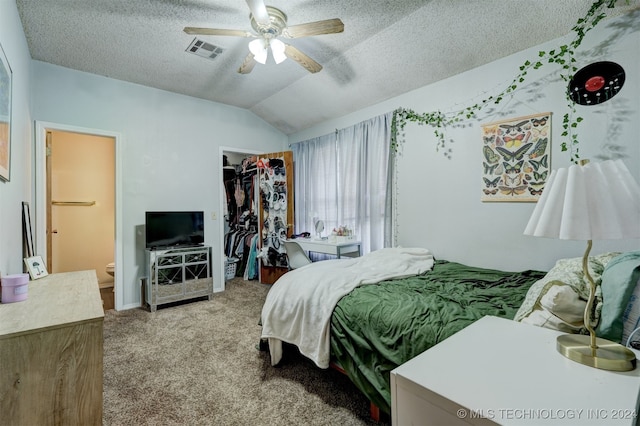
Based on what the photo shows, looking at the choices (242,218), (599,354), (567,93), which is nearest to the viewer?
(599,354)

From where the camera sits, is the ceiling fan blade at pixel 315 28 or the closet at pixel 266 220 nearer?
the ceiling fan blade at pixel 315 28

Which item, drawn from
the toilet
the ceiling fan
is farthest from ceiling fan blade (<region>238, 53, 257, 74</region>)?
the toilet

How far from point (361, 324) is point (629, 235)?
4.01ft

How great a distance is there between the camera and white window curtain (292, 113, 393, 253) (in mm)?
3633

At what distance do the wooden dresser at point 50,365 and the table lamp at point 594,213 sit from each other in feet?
5.76

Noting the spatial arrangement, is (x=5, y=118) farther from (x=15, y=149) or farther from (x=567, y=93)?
(x=567, y=93)

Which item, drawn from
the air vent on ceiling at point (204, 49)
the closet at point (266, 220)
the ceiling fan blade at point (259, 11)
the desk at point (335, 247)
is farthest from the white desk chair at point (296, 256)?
the ceiling fan blade at point (259, 11)

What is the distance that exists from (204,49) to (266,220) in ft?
8.29

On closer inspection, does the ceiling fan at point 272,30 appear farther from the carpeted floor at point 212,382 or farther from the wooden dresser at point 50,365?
the carpeted floor at point 212,382

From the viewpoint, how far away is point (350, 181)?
4.03 meters

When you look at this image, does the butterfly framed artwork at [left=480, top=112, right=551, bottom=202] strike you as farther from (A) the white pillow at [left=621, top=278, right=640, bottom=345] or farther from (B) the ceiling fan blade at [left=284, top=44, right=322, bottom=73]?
(B) the ceiling fan blade at [left=284, top=44, right=322, bottom=73]

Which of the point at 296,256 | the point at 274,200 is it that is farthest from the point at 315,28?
the point at 274,200

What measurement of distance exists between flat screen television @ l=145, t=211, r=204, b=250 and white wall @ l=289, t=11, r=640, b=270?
8.77 ft

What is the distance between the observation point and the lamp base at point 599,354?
0.84 meters
